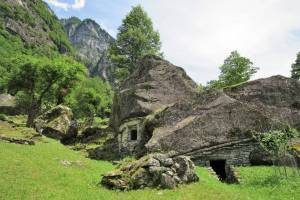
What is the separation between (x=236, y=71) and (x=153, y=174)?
141 feet

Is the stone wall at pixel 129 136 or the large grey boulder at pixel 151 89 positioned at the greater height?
the large grey boulder at pixel 151 89

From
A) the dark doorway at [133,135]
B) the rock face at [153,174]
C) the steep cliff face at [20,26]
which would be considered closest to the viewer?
the rock face at [153,174]

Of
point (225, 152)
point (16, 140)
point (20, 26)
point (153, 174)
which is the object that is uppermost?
point (20, 26)

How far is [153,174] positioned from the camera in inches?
773

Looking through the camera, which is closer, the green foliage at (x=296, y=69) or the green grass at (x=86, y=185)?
the green grass at (x=86, y=185)

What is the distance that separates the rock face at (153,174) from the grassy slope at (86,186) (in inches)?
26.6

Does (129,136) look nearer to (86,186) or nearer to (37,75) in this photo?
(86,186)

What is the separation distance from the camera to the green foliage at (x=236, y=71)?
191 ft

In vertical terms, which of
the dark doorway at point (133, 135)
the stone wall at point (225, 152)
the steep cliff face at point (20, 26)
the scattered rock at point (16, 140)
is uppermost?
the steep cliff face at point (20, 26)

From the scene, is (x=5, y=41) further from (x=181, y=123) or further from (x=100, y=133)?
(x=181, y=123)

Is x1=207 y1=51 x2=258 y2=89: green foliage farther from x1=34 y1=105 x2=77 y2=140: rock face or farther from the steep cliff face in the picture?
the steep cliff face

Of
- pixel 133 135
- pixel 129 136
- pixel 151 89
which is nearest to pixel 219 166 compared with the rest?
pixel 129 136

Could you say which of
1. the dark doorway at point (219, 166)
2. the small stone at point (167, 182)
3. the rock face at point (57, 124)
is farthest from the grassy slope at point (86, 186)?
the rock face at point (57, 124)

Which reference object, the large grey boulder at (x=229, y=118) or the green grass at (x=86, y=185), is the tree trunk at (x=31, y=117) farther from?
the large grey boulder at (x=229, y=118)
